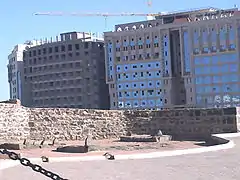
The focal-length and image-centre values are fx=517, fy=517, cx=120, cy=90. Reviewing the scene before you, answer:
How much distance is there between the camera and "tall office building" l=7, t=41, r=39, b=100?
117500 mm

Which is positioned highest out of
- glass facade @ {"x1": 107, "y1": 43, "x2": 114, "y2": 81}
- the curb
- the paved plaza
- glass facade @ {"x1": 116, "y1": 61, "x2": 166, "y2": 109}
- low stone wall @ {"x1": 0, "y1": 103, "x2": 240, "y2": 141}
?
glass facade @ {"x1": 107, "y1": 43, "x2": 114, "y2": 81}

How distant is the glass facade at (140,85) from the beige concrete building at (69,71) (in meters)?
6.06

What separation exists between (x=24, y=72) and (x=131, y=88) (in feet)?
90.2

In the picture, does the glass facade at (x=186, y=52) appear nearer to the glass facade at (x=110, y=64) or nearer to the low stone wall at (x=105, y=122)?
the glass facade at (x=110, y=64)

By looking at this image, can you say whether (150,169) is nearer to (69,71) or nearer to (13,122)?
(13,122)

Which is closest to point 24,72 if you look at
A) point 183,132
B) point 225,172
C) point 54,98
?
point 54,98

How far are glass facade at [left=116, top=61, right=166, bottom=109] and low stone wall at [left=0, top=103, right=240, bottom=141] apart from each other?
262 ft

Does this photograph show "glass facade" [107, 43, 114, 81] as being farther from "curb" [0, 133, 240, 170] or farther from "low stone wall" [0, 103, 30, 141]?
"curb" [0, 133, 240, 170]

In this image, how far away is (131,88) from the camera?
99750 millimetres

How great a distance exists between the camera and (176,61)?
317 feet

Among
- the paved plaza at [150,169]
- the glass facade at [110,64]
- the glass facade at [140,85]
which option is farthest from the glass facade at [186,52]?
the paved plaza at [150,169]

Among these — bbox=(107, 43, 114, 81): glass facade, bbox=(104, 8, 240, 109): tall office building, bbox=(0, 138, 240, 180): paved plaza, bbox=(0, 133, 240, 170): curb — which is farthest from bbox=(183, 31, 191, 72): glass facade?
bbox=(0, 138, 240, 180): paved plaza

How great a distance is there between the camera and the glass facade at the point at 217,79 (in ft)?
299

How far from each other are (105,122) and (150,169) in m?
7.20
